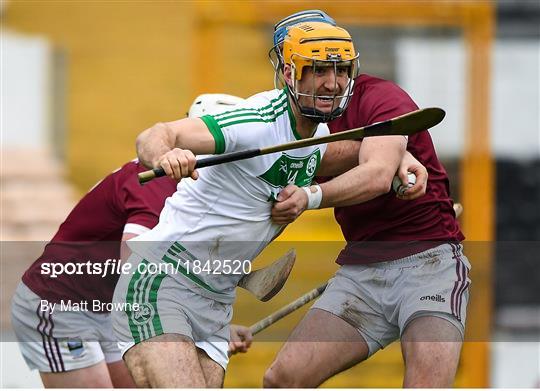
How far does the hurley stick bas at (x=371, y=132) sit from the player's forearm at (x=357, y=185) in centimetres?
11

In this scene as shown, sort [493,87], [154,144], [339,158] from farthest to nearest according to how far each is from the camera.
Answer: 1. [493,87]
2. [339,158]
3. [154,144]

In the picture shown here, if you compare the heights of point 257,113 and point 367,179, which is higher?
point 257,113

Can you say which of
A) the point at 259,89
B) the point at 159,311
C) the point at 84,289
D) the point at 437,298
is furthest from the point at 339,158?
the point at 259,89

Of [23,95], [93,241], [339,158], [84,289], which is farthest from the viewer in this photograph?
[23,95]

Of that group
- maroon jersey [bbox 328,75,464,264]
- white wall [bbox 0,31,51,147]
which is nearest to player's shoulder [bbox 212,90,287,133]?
maroon jersey [bbox 328,75,464,264]

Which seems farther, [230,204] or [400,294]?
[400,294]

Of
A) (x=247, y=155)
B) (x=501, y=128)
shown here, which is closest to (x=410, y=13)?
(x=501, y=128)

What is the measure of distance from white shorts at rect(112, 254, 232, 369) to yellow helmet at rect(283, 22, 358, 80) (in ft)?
2.50

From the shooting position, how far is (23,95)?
32.6ft

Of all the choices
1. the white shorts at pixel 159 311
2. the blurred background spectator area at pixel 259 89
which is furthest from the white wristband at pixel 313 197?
the blurred background spectator area at pixel 259 89

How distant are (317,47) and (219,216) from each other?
1.97ft

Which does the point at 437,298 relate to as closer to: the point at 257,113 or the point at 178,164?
the point at 257,113

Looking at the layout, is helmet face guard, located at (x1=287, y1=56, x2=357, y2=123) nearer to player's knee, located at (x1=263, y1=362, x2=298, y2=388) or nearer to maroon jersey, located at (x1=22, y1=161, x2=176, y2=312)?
maroon jersey, located at (x1=22, y1=161, x2=176, y2=312)

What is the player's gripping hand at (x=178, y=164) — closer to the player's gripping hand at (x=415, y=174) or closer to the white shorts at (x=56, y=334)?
the player's gripping hand at (x=415, y=174)
